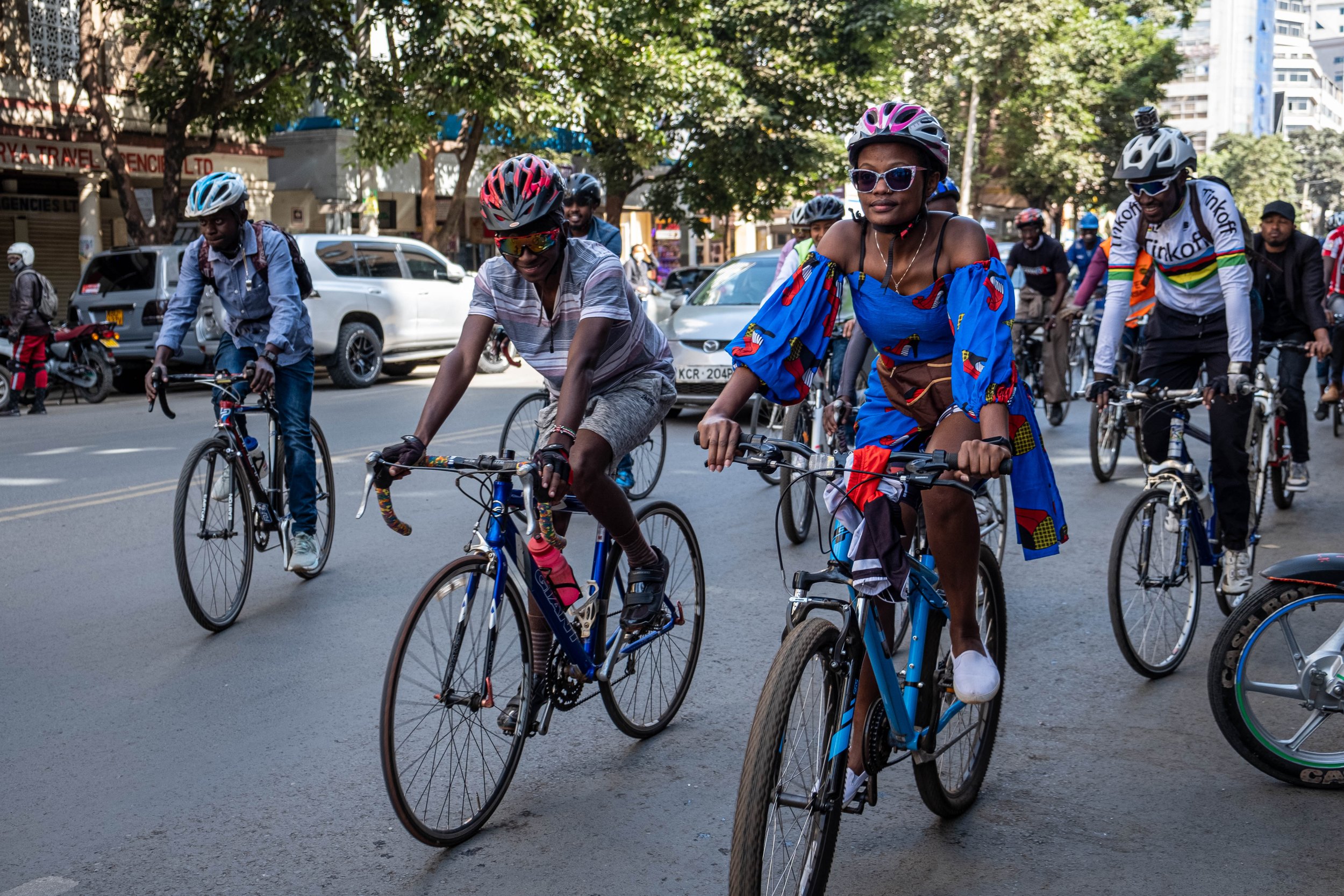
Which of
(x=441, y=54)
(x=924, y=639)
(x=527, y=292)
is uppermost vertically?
(x=441, y=54)

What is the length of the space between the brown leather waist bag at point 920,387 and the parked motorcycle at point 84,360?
14206 millimetres

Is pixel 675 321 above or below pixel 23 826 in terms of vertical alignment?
above

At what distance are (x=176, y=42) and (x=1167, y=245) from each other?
1725 cm

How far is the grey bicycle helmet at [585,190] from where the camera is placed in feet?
26.5

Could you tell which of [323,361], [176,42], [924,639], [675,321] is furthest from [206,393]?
[924,639]

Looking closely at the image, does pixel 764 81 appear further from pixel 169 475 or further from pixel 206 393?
pixel 169 475

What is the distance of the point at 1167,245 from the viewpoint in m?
5.75

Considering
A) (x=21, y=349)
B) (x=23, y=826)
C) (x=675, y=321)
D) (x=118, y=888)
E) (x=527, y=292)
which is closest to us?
(x=118, y=888)

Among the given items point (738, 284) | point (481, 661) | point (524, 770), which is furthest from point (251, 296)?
point (738, 284)

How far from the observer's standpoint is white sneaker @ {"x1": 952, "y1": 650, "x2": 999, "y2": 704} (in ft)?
11.0

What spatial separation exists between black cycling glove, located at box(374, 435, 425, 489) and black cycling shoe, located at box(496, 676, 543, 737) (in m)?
0.71

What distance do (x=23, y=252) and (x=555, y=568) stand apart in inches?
541

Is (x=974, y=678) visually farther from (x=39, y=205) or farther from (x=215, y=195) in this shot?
(x=39, y=205)

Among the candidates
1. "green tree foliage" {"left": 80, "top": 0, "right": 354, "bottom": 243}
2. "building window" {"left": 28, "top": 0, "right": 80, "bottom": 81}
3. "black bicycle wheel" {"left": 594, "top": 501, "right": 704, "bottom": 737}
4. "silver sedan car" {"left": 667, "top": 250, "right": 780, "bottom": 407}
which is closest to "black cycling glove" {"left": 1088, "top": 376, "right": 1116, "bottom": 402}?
"black bicycle wheel" {"left": 594, "top": 501, "right": 704, "bottom": 737}
